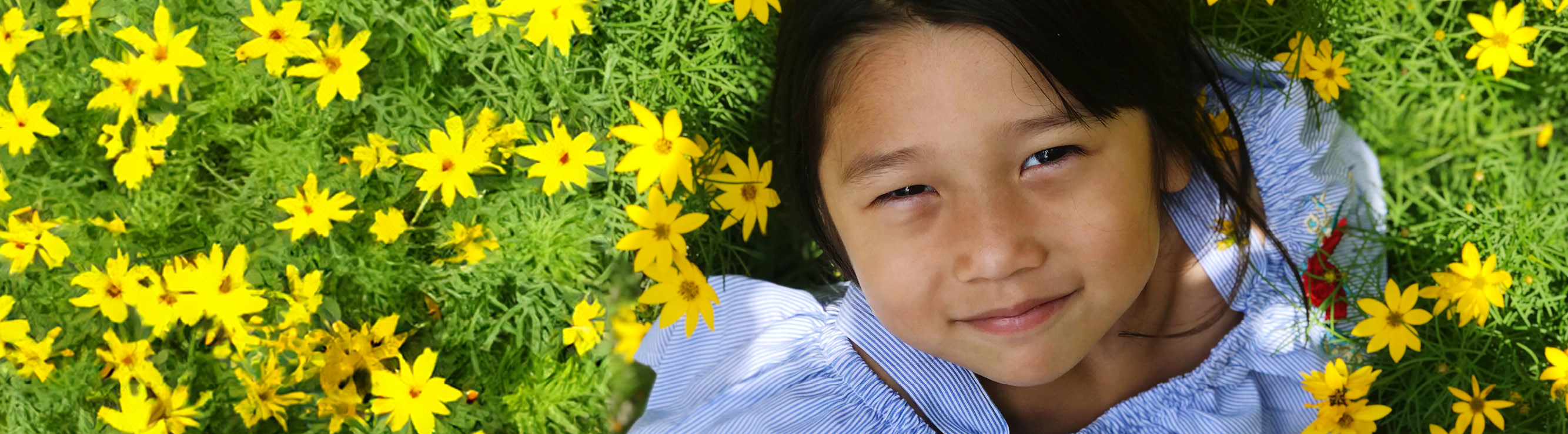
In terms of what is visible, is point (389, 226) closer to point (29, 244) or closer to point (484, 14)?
point (484, 14)

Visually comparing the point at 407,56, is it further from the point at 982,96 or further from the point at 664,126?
the point at 982,96

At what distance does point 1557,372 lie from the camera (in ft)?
4.05

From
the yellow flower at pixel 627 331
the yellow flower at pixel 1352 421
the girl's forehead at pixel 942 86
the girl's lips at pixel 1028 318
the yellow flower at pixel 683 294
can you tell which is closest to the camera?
the girl's forehead at pixel 942 86

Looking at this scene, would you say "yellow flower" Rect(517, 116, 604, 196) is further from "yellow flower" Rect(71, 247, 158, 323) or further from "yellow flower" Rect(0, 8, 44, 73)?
"yellow flower" Rect(0, 8, 44, 73)

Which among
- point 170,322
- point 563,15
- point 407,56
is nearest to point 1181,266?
point 563,15

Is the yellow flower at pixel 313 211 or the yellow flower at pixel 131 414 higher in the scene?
the yellow flower at pixel 313 211

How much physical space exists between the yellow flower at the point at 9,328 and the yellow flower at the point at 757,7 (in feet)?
3.29

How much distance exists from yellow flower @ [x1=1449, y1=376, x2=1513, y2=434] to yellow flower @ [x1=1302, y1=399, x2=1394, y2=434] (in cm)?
10

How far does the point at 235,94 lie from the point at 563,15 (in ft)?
1.51

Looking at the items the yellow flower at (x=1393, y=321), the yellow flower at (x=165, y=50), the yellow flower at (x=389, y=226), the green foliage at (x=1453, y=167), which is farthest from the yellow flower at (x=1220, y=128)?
the yellow flower at (x=165, y=50)

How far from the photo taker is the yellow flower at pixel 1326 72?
1.33 metres

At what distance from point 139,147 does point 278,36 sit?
279 millimetres

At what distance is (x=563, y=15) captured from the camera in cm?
128

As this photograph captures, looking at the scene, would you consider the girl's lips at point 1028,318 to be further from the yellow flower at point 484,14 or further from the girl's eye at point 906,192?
the yellow flower at point 484,14
